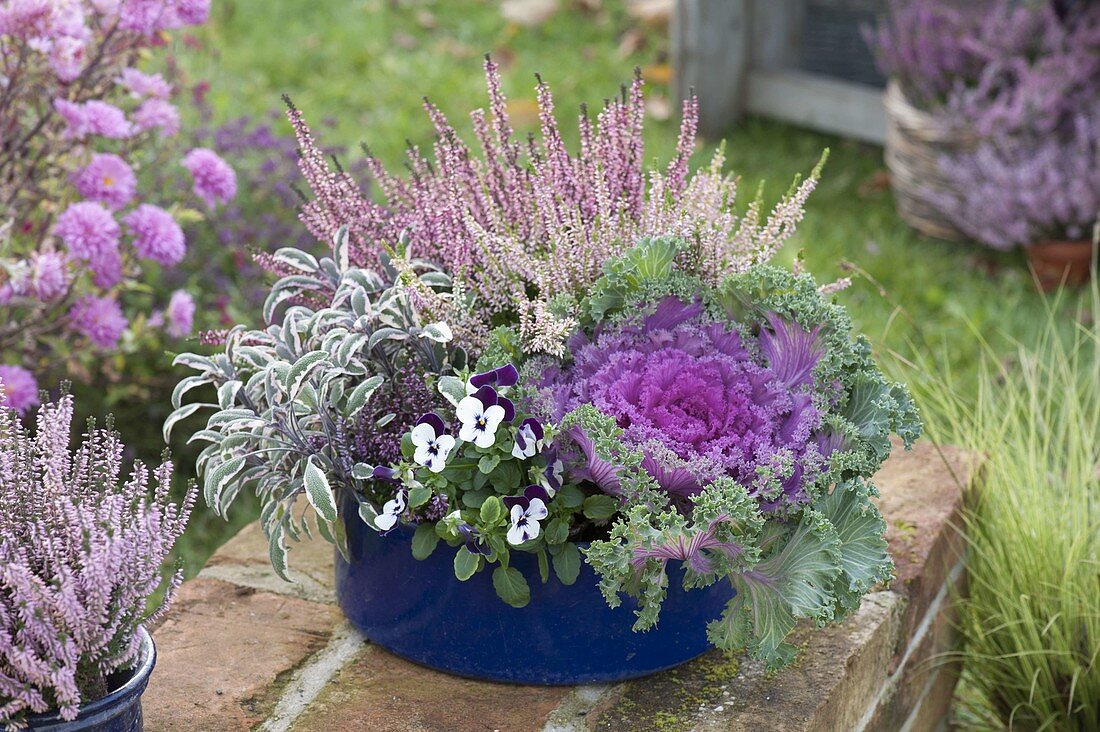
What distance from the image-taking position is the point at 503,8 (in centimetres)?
670

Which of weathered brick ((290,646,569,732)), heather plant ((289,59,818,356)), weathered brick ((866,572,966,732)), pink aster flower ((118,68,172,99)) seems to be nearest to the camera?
weathered brick ((290,646,569,732))

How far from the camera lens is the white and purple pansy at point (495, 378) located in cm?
161

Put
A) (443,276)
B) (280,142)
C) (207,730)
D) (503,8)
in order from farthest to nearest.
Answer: (503,8) < (280,142) < (443,276) < (207,730)

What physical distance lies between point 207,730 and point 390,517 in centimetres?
39

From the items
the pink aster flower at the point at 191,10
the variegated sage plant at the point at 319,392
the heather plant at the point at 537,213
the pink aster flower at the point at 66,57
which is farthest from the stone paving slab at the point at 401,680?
the pink aster flower at the point at 191,10

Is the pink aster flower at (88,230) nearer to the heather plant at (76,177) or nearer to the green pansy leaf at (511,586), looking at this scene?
the heather plant at (76,177)

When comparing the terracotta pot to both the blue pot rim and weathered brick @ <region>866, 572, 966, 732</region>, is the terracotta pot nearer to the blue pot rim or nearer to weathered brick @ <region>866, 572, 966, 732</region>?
weathered brick @ <region>866, 572, 966, 732</region>

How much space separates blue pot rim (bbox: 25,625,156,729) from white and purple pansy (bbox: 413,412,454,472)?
1.30 ft

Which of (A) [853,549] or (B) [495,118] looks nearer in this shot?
(A) [853,549]

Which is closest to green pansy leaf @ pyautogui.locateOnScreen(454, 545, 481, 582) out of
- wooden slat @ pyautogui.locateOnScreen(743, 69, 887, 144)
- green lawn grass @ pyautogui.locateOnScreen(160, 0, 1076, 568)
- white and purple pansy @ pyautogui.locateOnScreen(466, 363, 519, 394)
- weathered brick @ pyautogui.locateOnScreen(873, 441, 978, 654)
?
white and purple pansy @ pyautogui.locateOnScreen(466, 363, 519, 394)

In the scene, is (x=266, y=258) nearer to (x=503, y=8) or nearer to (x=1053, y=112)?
(x=1053, y=112)

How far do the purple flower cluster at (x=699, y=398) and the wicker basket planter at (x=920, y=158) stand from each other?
317 cm

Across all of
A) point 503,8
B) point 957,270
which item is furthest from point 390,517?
point 503,8

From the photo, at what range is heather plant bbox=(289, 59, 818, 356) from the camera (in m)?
1.84
